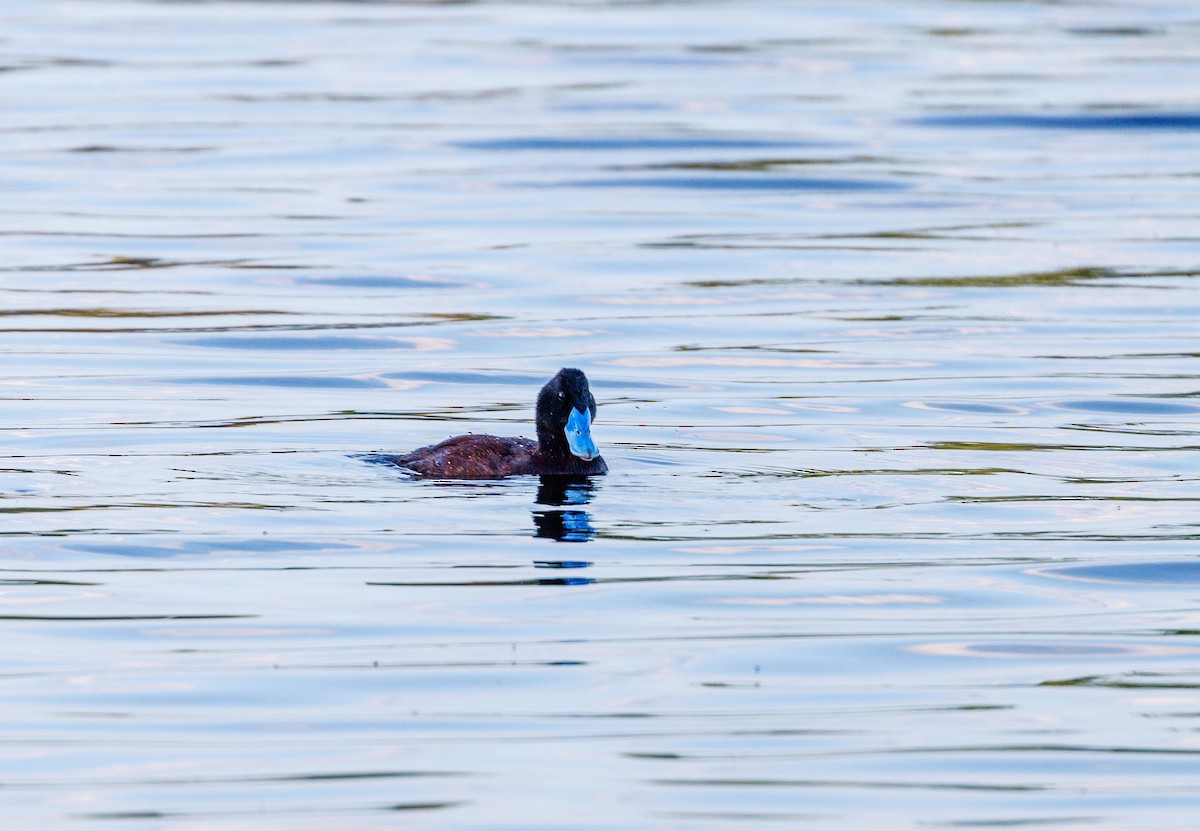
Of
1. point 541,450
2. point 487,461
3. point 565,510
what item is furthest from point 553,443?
point 565,510

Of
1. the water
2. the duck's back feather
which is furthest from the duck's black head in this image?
the water

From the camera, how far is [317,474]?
38.4 feet

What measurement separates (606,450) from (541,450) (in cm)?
70

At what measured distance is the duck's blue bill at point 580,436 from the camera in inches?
464

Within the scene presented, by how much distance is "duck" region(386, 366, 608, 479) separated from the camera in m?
11.6

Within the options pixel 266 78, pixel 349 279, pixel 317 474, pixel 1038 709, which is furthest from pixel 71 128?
pixel 1038 709

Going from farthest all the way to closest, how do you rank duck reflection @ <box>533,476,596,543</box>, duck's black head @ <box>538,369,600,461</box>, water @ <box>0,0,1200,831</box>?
1. duck's black head @ <box>538,369,600,461</box>
2. duck reflection @ <box>533,476,596,543</box>
3. water @ <box>0,0,1200,831</box>

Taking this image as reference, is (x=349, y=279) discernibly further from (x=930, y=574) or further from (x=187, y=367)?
(x=930, y=574)

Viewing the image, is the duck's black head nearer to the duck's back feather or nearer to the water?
the duck's back feather

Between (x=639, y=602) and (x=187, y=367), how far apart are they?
→ 684 centimetres

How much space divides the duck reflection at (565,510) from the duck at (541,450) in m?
0.12

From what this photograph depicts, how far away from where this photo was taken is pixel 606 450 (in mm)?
12789

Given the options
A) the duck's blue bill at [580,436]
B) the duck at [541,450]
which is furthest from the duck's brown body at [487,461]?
the duck's blue bill at [580,436]

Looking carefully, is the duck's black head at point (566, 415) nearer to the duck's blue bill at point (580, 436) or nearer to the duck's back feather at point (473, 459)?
the duck's blue bill at point (580, 436)
